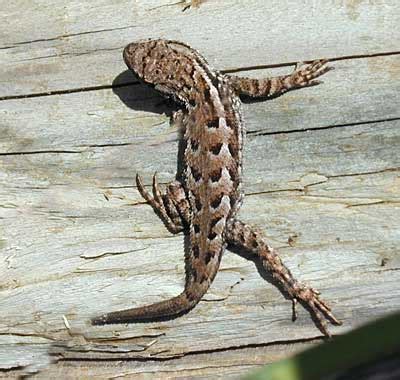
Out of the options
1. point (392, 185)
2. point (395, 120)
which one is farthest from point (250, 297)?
point (395, 120)

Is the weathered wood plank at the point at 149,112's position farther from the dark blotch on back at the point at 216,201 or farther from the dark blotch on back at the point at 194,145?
the dark blotch on back at the point at 216,201

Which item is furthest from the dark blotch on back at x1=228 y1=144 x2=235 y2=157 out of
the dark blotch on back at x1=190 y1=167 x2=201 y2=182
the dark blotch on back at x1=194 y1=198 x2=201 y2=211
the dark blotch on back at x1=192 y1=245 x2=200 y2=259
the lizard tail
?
the lizard tail

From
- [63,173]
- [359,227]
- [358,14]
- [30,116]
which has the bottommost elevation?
[359,227]

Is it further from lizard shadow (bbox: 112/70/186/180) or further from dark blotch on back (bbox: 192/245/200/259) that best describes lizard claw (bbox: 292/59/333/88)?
dark blotch on back (bbox: 192/245/200/259)

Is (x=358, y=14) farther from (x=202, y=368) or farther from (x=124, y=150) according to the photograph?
(x=202, y=368)

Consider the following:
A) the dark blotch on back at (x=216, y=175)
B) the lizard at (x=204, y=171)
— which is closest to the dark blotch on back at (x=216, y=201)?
the lizard at (x=204, y=171)

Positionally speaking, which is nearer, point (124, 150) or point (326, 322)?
point (326, 322)

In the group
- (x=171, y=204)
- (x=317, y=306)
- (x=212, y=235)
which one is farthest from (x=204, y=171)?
(x=317, y=306)

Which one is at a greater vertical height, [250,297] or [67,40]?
[67,40]
